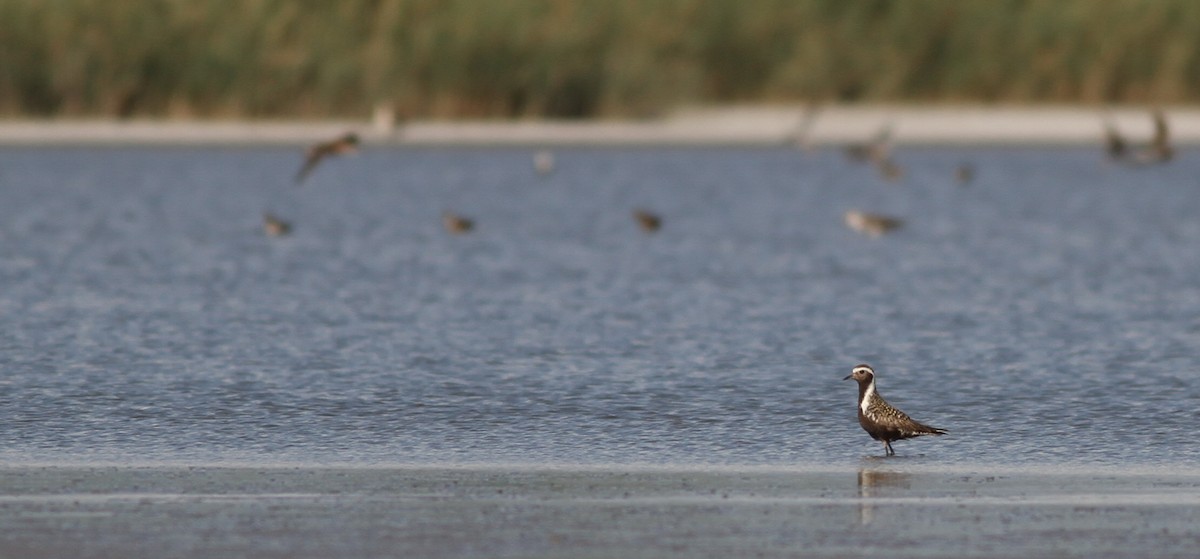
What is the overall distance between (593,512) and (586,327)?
763 cm

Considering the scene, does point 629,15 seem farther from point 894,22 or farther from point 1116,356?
point 1116,356

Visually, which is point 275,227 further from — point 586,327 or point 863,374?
point 863,374

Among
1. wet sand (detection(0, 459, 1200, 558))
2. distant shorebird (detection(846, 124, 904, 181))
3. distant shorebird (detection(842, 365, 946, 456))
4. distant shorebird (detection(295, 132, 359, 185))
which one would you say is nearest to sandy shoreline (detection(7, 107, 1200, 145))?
distant shorebird (detection(846, 124, 904, 181))

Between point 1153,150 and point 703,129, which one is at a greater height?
point 703,129

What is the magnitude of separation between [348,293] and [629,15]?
25.5m

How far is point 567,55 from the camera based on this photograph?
42.0m

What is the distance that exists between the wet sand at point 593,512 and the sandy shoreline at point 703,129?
30901mm

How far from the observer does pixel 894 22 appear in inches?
1750

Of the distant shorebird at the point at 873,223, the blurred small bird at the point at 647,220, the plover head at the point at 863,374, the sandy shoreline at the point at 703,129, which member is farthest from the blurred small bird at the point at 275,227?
the plover head at the point at 863,374

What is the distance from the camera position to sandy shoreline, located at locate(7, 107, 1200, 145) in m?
40.4

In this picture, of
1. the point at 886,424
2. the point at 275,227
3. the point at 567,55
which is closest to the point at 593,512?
the point at 886,424

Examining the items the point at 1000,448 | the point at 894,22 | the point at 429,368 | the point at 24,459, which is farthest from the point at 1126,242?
the point at 894,22

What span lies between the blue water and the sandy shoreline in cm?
649

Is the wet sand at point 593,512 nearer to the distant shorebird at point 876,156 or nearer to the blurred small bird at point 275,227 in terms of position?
the blurred small bird at point 275,227
